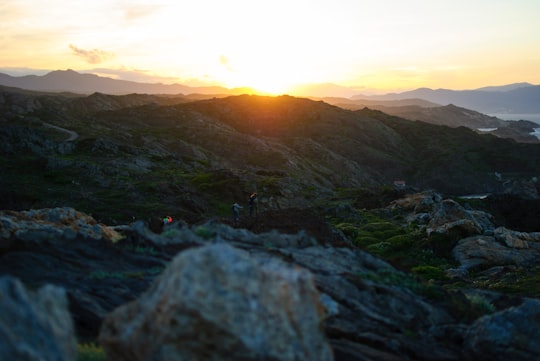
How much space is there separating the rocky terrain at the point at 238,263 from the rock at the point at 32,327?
28 millimetres

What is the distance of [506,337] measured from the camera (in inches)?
618

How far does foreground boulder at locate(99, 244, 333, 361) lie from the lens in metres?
8.84

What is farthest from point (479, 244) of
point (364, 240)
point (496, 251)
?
point (364, 240)

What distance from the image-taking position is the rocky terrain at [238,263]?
9.06 metres

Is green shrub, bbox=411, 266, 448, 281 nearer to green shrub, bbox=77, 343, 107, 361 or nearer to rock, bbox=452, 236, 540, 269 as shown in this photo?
rock, bbox=452, 236, 540, 269

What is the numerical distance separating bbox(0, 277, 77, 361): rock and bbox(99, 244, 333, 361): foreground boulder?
1.22m

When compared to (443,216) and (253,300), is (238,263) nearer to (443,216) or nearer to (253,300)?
(253,300)

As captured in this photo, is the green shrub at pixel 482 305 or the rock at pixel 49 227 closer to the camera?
the green shrub at pixel 482 305

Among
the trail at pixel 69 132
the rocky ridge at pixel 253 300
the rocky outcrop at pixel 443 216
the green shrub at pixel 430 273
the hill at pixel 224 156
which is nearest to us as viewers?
the rocky ridge at pixel 253 300

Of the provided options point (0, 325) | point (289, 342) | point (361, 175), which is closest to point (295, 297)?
point (289, 342)

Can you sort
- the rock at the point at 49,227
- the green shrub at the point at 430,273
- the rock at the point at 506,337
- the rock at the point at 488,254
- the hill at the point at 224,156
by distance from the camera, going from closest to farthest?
the rock at the point at 506,337 < the rock at the point at 49,227 < the green shrub at the point at 430,273 < the rock at the point at 488,254 < the hill at the point at 224,156

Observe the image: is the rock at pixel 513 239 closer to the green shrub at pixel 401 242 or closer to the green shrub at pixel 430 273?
the green shrub at pixel 401 242

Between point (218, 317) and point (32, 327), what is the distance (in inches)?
135

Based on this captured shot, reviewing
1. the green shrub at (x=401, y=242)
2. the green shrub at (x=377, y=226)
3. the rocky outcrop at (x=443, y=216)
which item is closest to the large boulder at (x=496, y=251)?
the rocky outcrop at (x=443, y=216)
